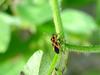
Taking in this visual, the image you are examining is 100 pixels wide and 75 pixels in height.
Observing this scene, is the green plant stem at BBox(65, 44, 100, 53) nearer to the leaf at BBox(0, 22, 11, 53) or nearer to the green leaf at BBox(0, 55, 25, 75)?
the leaf at BBox(0, 22, 11, 53)

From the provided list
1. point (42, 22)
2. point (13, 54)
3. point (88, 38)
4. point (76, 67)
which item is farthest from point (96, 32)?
point (76, 67)

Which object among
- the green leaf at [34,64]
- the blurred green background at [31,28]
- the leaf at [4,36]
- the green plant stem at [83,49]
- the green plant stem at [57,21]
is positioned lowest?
the blurred green background at [31,28]

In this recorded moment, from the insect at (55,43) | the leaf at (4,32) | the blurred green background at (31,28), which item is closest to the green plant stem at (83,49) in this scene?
the insect at (55,43)

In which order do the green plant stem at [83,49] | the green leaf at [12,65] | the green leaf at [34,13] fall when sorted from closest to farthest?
the green plant stem at [83,49]
the green leaf at [12,65]
the green leaf at [34,13]

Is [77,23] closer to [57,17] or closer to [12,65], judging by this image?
[12,65]

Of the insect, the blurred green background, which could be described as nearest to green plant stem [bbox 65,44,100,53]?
the insect

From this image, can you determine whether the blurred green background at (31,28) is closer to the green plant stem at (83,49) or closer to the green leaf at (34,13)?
the green leaf at (34,13)
